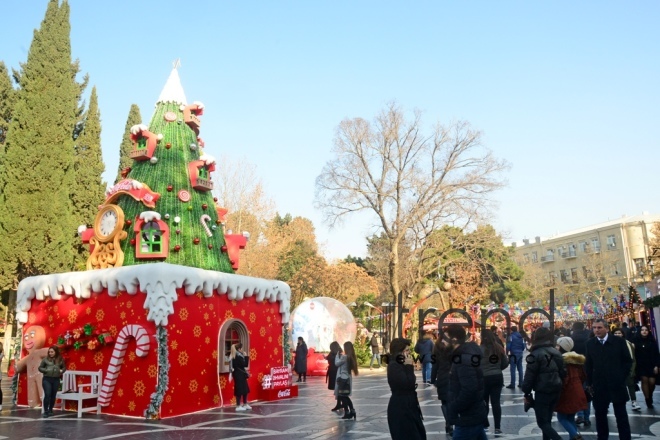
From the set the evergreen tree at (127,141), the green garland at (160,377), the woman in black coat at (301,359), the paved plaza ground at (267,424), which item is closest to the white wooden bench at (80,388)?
the paved plaza ground at (267,424)

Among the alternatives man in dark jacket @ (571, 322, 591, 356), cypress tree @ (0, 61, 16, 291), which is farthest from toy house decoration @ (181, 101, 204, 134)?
cypress tree @ (0, 61, 16, 291)

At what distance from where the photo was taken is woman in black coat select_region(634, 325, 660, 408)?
1047 centimetres

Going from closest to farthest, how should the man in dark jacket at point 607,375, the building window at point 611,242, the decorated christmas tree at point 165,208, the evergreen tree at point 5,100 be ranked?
the man in dark jacket at point 607,375, the decorated christmas tree at point 165,208, the evergreen tree at point 5,100, the building window at point 611,242

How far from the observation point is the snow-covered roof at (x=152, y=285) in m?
11.3

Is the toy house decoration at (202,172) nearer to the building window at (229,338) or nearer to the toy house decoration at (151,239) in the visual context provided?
the toy house decoration at (151,239)

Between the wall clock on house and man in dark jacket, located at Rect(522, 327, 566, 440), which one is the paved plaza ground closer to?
man in dark jacket, located at Rect(522, 327, 566, 440)

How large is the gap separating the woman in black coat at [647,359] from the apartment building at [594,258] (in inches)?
1513

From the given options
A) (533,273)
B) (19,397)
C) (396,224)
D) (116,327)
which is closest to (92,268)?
(116,327)

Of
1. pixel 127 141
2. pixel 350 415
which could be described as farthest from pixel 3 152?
pixel 350 415

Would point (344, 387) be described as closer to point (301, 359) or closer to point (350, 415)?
point (350, 415)

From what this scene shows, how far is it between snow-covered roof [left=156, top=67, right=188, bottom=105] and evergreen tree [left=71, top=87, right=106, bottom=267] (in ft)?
37.6

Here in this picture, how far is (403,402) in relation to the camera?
19.1 ft

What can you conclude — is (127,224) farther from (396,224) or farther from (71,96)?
(396,224)

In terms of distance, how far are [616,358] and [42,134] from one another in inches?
887
